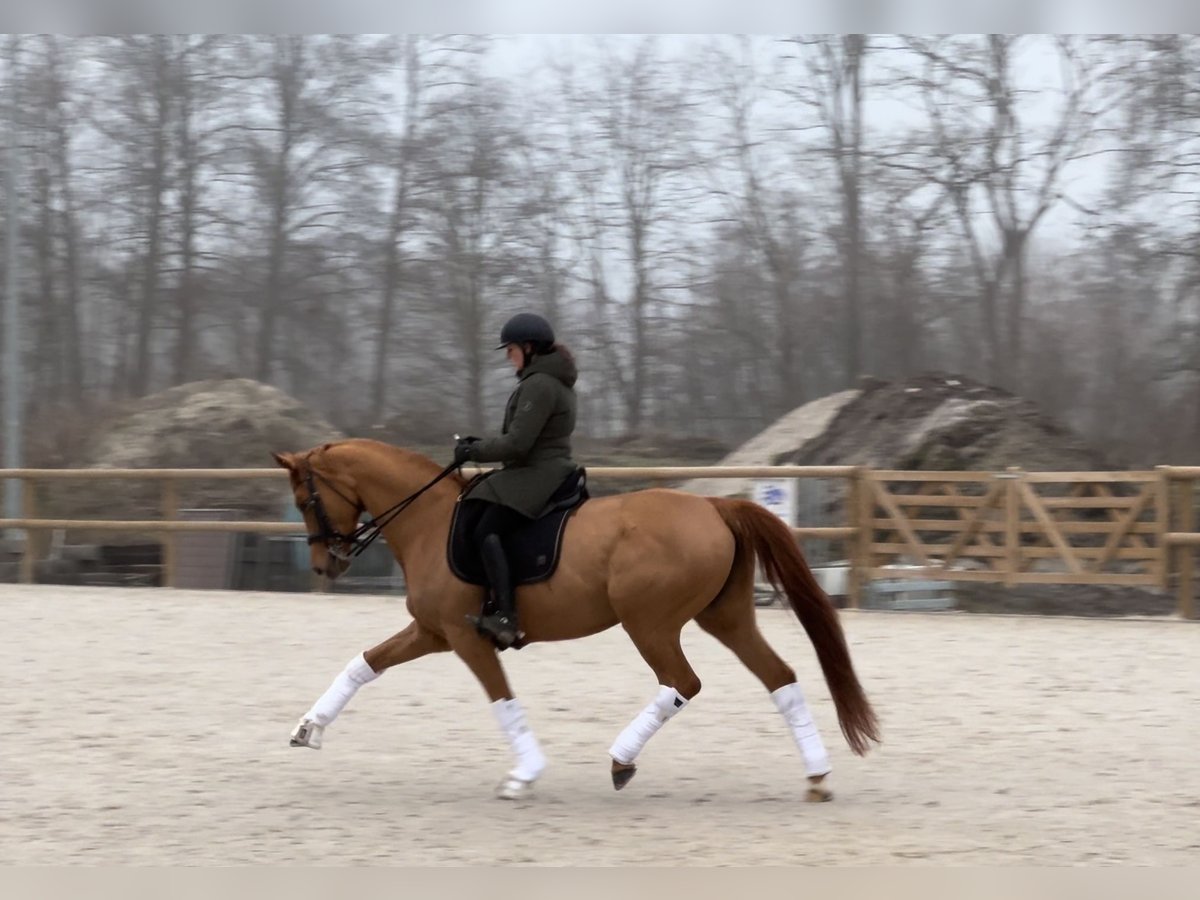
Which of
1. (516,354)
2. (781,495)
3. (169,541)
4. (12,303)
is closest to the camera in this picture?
(516,354)

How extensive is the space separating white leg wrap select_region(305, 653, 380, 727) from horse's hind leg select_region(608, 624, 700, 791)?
1.15 meters

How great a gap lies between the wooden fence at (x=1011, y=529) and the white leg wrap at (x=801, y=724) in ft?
24.0

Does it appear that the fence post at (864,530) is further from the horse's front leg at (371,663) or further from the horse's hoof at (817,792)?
the horse's front leg at (371,663)

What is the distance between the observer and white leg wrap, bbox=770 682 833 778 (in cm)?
604

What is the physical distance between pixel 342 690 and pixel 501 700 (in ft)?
2.42

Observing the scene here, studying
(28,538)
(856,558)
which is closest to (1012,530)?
(856,558)

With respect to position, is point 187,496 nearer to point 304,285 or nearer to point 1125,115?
point 304,285

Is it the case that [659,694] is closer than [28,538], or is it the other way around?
[659,694]

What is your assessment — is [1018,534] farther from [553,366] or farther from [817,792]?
[553,366]

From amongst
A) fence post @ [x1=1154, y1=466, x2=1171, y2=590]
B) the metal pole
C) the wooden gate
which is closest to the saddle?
the wooden gate

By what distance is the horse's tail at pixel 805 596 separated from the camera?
6.13 meters

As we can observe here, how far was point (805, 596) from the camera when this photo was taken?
245 inches

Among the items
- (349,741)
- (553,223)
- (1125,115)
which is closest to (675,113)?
(553,223)

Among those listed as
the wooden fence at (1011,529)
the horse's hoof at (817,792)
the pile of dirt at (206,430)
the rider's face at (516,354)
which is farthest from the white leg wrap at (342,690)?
the pile of dirt at (206,430)
